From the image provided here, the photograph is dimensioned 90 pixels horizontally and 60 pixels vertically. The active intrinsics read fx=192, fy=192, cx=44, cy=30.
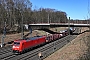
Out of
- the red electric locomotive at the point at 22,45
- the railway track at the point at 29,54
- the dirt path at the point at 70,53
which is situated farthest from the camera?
the red electric locomotive at the point at 22,45

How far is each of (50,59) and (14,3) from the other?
63595 mm

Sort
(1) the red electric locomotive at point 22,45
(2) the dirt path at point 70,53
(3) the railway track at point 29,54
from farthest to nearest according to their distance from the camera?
(1) the red electric locomotive at point 22,45
(3) the railway track at point 29,54
(2) the dirt path at point 70,53

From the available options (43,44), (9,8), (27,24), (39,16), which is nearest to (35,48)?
(43,44)

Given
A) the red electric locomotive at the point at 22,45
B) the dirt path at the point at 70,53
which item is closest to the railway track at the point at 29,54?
the red electric locomotive at the point at 22,45

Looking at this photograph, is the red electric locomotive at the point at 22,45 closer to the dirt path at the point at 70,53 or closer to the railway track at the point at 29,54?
the railway track at the point at 29,54

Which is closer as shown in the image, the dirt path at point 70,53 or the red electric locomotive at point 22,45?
the dirt path at point 70,53

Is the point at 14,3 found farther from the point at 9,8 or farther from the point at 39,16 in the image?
the point at 39,16

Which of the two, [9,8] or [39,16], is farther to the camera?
[39,16]

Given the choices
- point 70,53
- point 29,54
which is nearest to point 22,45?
point 29,54

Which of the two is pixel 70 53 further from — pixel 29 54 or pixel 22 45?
pixel 22 45

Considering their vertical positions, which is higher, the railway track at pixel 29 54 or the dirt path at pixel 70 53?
the dirt path at pixel 70 53

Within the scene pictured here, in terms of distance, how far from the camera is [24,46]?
128ft

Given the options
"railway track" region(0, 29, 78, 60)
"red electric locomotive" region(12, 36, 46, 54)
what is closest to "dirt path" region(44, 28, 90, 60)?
"railway track" region(0, 29, 78, 60)

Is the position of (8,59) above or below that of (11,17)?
below
